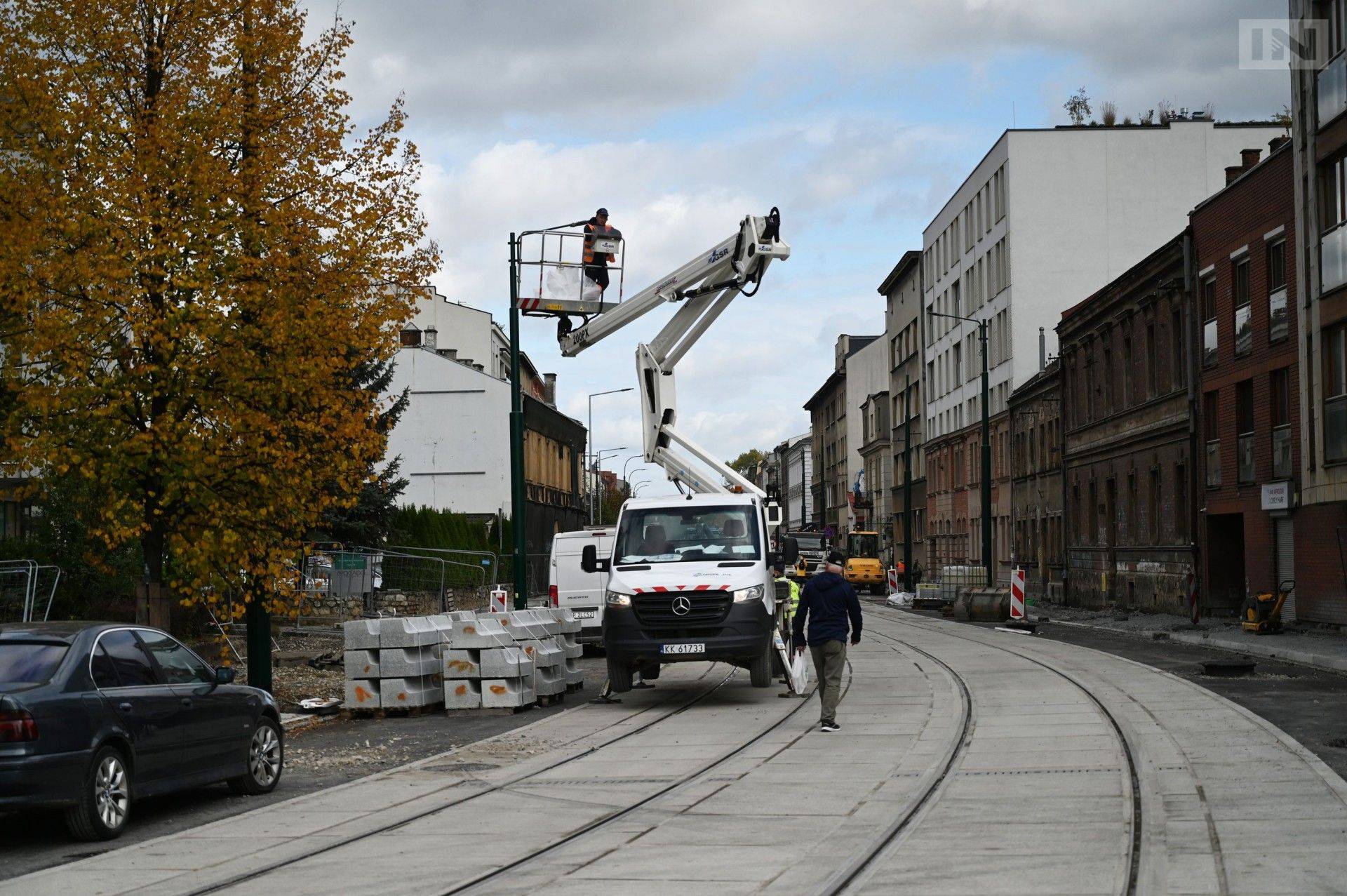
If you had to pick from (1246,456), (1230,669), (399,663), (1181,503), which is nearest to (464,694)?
(399,663)

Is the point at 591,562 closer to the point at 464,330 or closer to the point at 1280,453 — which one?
the point at 1280,453

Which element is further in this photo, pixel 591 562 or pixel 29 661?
pixel 591 562

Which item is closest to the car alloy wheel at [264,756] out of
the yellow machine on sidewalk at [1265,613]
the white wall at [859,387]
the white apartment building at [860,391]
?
the yellow machine on sidewalk at [1265,613]

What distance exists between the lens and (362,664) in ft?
62.2

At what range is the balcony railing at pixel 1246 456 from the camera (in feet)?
118

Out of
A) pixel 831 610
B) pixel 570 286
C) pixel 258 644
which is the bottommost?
pixel 258 644

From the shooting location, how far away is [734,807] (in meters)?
11.0

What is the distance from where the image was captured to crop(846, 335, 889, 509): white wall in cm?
11494

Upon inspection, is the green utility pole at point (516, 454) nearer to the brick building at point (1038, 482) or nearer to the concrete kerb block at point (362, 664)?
the concrete kerb block at point (362, 664)

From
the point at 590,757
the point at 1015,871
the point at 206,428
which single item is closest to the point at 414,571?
the point at 206,428

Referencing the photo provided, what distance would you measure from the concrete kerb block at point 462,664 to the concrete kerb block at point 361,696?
0.91 metres

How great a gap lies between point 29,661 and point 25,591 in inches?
597

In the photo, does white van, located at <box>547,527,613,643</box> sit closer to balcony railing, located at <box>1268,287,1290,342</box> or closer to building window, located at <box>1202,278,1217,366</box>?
balcony railing, located at <box>1268,287,1290,342</box>

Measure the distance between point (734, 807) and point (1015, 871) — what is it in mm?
2978
